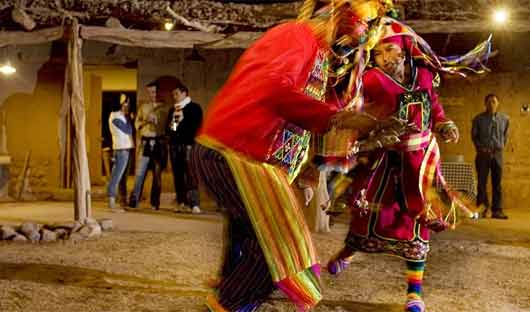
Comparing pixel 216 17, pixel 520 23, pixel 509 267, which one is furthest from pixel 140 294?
pixel 520 23

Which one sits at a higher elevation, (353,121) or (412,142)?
(353,121)

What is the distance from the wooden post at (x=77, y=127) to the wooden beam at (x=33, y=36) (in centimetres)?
28

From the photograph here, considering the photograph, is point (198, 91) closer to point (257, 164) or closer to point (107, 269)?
point (107, 269)

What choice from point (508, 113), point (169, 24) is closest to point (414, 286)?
point (169, 24)

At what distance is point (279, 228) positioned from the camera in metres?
2.56

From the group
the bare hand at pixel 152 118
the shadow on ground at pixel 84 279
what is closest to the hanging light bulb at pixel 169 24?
the bare hand at pixel 152 118

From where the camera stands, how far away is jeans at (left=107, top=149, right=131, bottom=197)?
398 inches

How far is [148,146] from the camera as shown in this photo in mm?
10008

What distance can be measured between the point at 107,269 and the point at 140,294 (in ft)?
3.35

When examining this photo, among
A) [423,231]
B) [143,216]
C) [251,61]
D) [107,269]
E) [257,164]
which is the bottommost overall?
[143,216]

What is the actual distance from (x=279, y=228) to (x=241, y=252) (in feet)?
0.93

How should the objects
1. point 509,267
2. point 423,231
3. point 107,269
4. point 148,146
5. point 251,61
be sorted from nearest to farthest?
point 251,61
point 423,231
point 107,269
point 509,267
point 148,146

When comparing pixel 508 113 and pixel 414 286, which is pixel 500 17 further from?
pixel 414 286

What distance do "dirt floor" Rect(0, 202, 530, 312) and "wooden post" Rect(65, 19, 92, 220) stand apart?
0.55 meters
